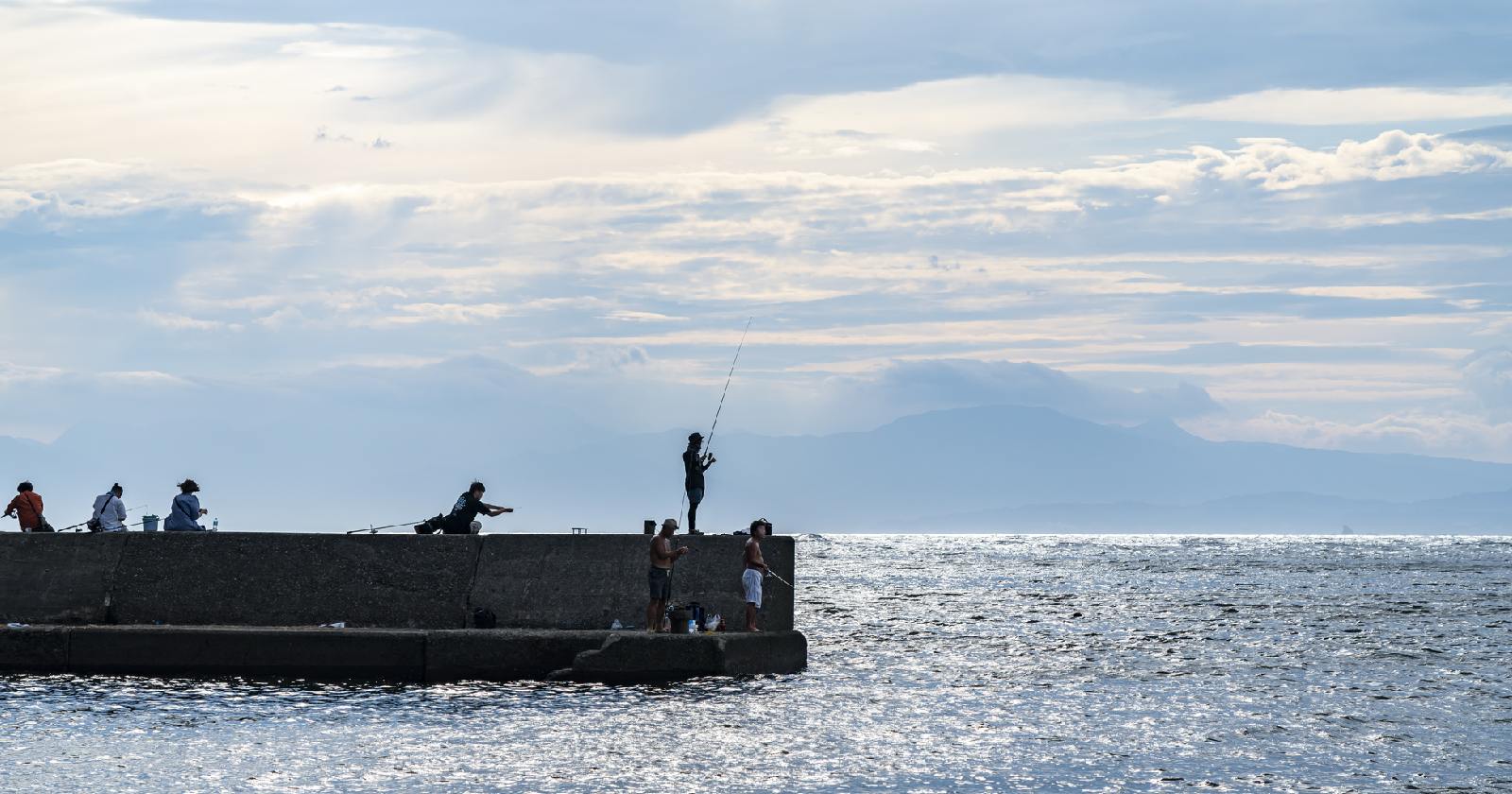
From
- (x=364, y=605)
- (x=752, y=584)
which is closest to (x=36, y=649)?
(x=364, y=605)

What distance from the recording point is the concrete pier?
64.0 feet

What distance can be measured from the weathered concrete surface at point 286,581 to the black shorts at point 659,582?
2258mm

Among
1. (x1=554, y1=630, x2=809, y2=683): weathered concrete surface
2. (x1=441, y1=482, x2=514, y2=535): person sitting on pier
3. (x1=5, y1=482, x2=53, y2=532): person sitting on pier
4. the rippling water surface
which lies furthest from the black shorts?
(x1=5, y1=482, x2=53, y2=532): person sitting on pier

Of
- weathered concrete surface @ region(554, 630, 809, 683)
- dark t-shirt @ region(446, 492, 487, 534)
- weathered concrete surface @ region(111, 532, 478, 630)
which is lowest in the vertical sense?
weathered concrete surface @ region(554, 630, 809, 683)

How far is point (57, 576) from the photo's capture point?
66.7ft

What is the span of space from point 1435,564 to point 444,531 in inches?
4456

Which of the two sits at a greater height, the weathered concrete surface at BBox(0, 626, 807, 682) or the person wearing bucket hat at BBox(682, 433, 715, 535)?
the person wearing bucket hat at BBox(682, 433, 715, 535)

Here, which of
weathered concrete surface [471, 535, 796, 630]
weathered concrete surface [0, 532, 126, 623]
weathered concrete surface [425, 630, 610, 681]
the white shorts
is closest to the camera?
weathered concrete surface [425, 630, 610, 681]

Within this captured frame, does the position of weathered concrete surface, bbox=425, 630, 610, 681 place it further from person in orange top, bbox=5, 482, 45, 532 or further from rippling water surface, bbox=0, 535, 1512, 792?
person in orange top, bbox=5, 482, 45, 532

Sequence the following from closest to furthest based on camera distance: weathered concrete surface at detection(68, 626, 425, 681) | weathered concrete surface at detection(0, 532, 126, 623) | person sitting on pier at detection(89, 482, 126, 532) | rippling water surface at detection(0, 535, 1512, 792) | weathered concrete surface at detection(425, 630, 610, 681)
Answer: rippling water surface at detection(0, 535, 1512, 792)
weathered concrete surface at detection(68, 626, 425, 681)
weathered concrete surface at detection(425, 630, 610, 681)
weathered concrete surface at detection(0, 532, 126, 623)
person sitting on pier at detection(89, 482, 126, 532)

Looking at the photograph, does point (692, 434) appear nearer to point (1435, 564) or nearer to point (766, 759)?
point (766, 759)

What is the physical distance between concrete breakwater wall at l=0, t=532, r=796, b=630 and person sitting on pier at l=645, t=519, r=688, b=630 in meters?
0.51

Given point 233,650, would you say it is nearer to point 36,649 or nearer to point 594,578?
point 36,649

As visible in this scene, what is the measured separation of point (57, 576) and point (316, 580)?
2996 millimetres
